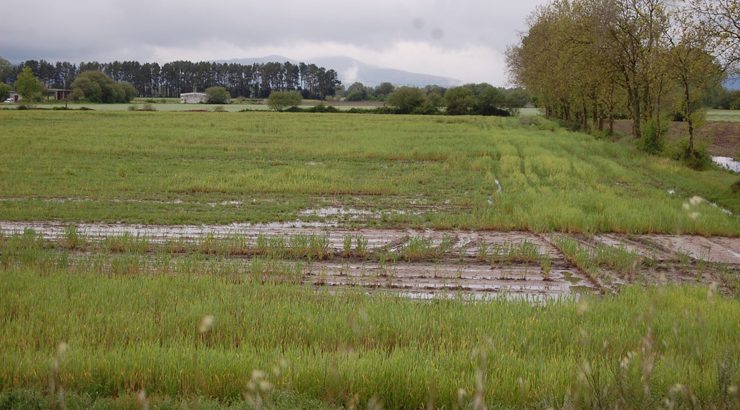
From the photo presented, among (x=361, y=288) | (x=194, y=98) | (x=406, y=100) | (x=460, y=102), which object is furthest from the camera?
(x=194, y=98)

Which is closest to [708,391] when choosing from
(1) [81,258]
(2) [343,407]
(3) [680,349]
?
(3) [680,349]

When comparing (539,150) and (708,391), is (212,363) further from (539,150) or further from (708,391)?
(539,150)

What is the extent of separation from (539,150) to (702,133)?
38.7 meters

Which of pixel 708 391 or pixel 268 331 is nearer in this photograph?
pixel 708 391

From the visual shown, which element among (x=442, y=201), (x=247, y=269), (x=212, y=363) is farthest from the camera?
(x=442, y=201)

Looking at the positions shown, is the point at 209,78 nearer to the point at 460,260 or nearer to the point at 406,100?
the point at 406,100

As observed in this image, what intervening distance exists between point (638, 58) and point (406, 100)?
6167 cm

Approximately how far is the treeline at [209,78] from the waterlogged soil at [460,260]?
482ft

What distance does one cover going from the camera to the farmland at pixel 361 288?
513 cm

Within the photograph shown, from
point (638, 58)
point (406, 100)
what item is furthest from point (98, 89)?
point (638, 58)

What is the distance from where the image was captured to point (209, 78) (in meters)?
160

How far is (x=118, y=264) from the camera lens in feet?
32.9

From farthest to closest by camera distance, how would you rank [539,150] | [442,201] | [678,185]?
[539,150] < [678,185] < [442,201]

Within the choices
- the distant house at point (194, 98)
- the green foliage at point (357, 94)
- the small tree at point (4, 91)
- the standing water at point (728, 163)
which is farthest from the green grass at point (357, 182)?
the green foliage at point (357, 94)
